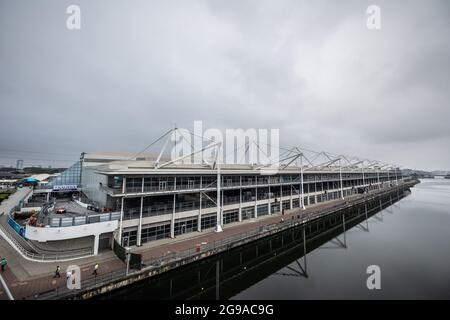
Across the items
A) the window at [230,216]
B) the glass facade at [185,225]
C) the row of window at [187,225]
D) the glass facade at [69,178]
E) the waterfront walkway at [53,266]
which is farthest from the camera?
the glass facade at [69,178]

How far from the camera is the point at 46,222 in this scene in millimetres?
19156

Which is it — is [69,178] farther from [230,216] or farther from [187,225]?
[230,216]

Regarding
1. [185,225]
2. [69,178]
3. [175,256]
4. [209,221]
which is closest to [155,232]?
[185,225]

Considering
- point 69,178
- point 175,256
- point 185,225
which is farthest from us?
point 69,178

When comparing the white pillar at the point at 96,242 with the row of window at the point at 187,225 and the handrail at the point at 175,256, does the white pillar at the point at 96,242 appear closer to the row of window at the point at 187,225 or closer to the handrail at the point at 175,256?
the row of window at the point at 187,225

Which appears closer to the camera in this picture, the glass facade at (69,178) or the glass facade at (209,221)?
the glass facade at (209,221)

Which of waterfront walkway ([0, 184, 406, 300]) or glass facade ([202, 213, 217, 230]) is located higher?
glass facade ([202, 213, 217, 230])

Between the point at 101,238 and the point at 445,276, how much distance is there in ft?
108

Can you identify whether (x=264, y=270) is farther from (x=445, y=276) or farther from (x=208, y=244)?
(x=445, y=276)

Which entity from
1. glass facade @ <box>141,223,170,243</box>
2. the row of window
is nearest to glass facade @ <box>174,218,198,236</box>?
the row of window

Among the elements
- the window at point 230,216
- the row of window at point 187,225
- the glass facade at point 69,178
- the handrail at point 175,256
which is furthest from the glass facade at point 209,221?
the glass facade at point 69,178

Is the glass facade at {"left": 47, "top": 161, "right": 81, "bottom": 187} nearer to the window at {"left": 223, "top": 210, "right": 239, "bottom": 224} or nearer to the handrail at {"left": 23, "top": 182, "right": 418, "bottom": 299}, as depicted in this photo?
the window at {"left": 223, "top": 210, "right": 239, "bottom": 224}

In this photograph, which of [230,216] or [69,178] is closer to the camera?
[230,216]
